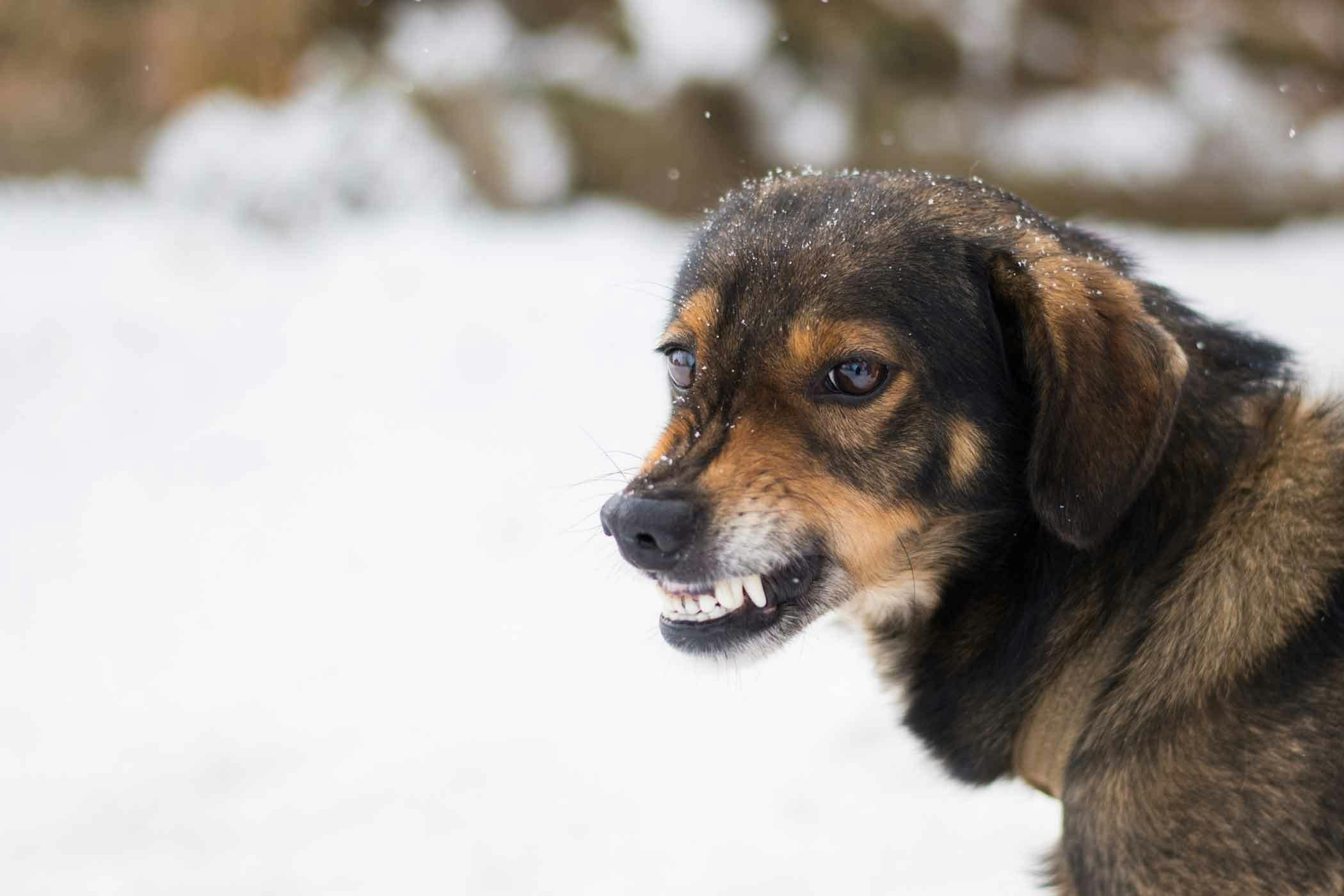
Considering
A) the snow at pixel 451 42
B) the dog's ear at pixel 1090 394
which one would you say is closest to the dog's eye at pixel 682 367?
the dog's ear at pixel 1090 394

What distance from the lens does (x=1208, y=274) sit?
10.0m

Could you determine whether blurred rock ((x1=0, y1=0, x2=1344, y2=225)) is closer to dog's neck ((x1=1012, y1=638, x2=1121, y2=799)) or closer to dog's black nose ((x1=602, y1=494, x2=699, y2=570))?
dog's black nose ((x1=602, y1=494, x2=699, y2=570))

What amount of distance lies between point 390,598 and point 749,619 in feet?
11.5

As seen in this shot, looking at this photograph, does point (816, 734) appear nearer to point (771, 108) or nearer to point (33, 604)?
point (33, 604)

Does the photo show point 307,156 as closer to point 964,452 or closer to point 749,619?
point 749,619

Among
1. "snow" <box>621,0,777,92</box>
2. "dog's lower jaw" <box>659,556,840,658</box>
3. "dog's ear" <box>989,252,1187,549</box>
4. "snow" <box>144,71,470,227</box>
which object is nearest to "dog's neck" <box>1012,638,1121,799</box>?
"dog's ear" <box>989,252,1187,549</box>

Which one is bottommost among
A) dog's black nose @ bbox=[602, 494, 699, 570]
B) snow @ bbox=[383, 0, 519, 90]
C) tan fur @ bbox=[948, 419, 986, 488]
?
snow @ bbox=[383, 0, 519, 90]

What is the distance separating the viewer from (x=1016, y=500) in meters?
2.95

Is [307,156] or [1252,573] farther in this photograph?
[307,156]

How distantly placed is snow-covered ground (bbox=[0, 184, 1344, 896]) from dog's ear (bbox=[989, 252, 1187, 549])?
2.88 ft

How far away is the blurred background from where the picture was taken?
4.47 m

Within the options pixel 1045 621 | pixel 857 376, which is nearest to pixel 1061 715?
pixel 1045 621

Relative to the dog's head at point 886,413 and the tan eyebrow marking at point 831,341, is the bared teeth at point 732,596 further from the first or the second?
the tan eyebrow marking at point 831,341

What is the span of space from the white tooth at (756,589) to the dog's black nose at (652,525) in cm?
23
